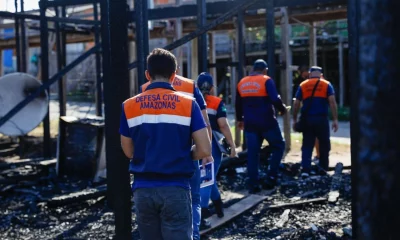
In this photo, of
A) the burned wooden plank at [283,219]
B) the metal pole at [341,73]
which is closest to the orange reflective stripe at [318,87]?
the burned wooden plank at [283,219]

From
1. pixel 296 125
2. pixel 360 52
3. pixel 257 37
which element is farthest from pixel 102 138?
pixel 257 37

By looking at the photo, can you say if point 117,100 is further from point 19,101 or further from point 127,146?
point 19,101

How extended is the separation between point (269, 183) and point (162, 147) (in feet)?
15.3

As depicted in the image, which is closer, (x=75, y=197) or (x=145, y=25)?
(x=145, y=25)

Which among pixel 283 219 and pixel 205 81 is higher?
pixel 205 81

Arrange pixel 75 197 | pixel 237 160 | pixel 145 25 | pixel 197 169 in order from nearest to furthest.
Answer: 1. pixel 197 169
2. pixel 145 25
3. pixel 75 197
4. pixel 237 160

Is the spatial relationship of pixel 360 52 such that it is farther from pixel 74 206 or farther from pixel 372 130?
pixel 74 206

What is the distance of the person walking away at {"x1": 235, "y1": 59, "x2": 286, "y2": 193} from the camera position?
7449 mm

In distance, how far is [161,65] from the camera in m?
3.48

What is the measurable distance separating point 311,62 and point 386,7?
1191 centimetres

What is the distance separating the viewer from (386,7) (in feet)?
3.36

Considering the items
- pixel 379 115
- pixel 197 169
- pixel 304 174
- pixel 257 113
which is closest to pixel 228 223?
pixel 197 169

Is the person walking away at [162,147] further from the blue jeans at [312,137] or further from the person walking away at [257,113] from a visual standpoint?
the blue jeans at [312,137]

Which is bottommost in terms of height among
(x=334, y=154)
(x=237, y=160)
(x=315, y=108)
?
(x=334, y=154)
